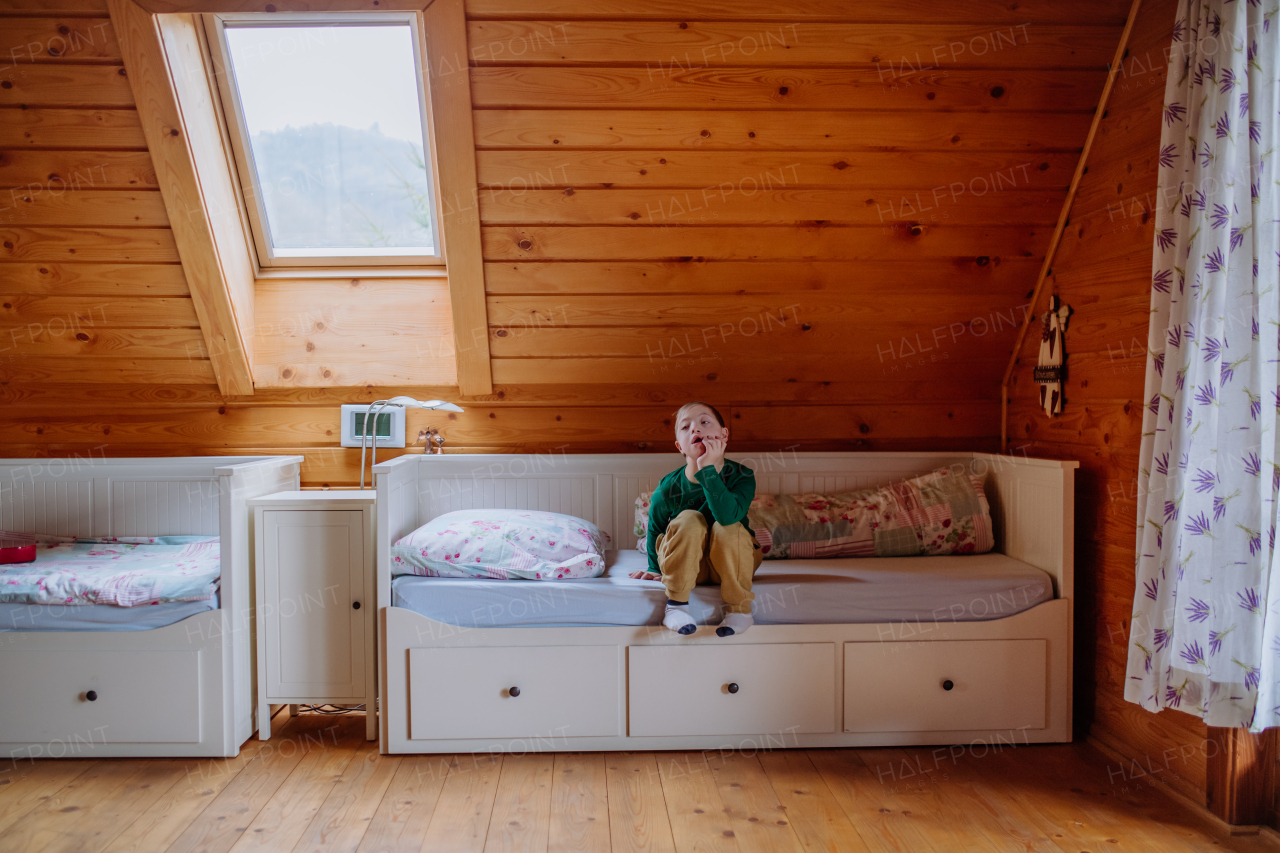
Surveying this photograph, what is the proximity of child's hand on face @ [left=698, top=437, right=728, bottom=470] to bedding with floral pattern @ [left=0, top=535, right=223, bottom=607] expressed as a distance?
4.45 feet

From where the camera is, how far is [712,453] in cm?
218

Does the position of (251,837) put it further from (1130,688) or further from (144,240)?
(1130,688)

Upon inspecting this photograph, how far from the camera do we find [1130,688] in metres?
1.84

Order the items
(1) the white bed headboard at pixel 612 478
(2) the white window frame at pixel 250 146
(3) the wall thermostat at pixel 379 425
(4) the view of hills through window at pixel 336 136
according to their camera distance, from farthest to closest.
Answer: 1. (3) the wall thermostat at pixel 379 425
2. (1) the white bed headboard at pixel 612 478
3. (4) the view of hills through window at pixel 336 136
4. (2) the white window frame at pixel 250 146

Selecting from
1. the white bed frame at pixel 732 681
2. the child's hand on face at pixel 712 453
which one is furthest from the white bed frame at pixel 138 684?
the child's hand on face at pixel 712 453

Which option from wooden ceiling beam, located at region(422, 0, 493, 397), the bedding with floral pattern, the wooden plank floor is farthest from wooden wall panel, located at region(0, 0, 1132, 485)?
the wooden plank floor

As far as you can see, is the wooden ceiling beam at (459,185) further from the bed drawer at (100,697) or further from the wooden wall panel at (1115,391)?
the wooden wall panel at (1115,391)

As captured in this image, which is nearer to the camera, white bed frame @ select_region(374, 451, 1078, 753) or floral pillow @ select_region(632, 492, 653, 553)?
white bed frame @ select_region(374, 451, 1078, 753)

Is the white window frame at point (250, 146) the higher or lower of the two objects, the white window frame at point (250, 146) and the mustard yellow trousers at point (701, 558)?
the higher

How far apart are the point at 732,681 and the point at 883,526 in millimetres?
739

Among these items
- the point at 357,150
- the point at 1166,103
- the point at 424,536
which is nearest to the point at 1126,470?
the point at 1166,103

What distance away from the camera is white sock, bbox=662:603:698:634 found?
6.79ft

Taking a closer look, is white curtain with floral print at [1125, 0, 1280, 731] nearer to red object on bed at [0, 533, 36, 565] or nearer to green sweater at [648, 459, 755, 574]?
green sweater at [648, 459, 755, 574]

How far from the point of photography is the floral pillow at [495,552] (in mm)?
2172
